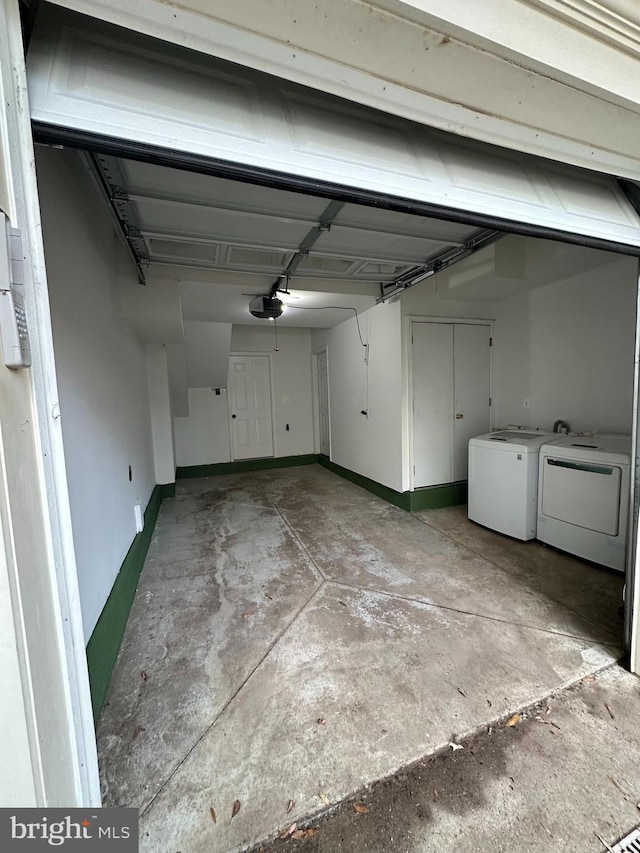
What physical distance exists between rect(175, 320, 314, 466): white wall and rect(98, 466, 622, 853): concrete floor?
273 cm

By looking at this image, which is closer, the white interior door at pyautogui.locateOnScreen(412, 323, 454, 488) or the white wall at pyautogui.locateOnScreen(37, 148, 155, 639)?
the white wall at pyautogui.locateOnScreen(37, 148, 155, 639)

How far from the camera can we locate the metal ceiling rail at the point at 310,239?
1.75 meters

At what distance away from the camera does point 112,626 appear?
1.75 meters

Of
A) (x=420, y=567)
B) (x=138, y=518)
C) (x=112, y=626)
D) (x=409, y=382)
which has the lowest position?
(x=420, y=567)

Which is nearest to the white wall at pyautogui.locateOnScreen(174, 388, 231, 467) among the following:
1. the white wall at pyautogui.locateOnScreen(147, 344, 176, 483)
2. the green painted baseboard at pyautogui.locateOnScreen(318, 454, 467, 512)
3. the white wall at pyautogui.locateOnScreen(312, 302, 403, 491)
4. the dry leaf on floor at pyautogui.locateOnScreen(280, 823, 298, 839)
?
the white wall at pyautogui.locateOnScreen(147, 344, 176, 483)

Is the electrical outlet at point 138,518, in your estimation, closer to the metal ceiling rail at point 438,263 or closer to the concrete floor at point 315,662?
the concrete floor at point 315,662

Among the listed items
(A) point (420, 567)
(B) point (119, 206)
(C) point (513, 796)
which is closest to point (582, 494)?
(A) point (420, 567)

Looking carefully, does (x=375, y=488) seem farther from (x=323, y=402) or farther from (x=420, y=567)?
(x=323, y=402)

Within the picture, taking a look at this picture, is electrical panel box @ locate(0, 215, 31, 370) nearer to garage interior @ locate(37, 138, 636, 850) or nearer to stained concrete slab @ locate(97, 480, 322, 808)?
garage interior @ locate(37, 138, 636, 850)

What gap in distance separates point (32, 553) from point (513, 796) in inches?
66.2

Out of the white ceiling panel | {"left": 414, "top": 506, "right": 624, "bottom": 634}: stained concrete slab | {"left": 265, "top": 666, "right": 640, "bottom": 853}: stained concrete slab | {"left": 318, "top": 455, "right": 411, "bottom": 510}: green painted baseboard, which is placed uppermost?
the white ceiling panel

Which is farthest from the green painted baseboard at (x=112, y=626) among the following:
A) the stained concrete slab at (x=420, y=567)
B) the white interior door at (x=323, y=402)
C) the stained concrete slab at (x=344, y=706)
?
the white interior door at (x=323, y=402)

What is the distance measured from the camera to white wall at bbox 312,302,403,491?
149 inches

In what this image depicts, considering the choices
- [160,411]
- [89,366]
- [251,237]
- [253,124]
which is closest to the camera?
[253,124]
